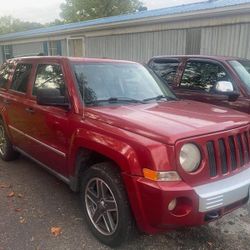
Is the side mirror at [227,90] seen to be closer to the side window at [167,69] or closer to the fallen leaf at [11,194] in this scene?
the side window at [167,69]

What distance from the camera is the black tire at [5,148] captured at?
18.5ft

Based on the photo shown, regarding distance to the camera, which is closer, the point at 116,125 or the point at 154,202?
the point at 154,202

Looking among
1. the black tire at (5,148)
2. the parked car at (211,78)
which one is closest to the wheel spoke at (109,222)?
the black tire at (5,148)

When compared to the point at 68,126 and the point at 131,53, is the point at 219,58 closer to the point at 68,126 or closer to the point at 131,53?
the point at 68,126

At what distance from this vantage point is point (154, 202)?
272 cm

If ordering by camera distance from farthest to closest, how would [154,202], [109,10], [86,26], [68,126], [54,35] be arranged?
1. [109,10]
2. [54,35]
3. [86,26]
4. [68,126]
5. [154,202]

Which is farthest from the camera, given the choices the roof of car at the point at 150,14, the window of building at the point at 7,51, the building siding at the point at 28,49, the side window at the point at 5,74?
the window of building at the point at 7,51

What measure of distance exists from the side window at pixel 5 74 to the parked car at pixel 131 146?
97cm

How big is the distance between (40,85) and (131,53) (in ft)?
34.9

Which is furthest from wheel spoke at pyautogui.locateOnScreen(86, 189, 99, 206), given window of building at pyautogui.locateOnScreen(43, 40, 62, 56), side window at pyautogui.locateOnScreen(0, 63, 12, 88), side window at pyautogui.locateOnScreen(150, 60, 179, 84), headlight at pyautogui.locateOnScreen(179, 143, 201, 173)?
window of building at pyautogui.locateOnScreen(43, 40, 62, 56)

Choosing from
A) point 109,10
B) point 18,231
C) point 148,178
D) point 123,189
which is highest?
point 109,10

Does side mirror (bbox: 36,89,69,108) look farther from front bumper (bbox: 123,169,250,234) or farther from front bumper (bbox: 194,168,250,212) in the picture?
front bumper (bbox: 194,168,250,212)

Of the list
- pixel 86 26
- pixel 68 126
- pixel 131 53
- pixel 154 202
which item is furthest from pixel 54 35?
pixel 154 202

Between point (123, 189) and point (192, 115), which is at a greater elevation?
point (192, 115)
